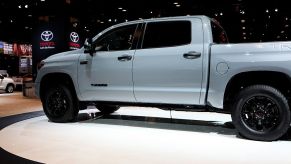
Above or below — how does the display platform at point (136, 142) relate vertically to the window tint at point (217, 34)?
below

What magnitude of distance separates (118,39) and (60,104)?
5.16 ft

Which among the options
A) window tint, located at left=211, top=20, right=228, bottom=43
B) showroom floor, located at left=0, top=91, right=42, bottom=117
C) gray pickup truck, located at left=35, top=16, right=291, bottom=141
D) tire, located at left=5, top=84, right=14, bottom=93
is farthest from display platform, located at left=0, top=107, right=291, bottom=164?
tire, located at left=5, top=84, right=14, bottom=93

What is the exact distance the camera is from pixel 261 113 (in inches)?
190

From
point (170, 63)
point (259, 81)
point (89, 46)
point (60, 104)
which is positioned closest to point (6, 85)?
point (60, 104)

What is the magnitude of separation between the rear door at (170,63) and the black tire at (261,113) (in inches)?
25.9

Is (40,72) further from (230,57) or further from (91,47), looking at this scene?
(230,57)

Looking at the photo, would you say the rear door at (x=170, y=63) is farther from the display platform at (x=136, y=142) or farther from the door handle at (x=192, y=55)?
the display platform at (x=136, y=142)

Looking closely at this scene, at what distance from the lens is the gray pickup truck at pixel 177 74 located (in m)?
4.79

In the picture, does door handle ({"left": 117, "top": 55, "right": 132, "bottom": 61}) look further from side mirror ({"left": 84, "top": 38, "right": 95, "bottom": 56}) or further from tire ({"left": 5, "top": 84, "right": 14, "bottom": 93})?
tire ({"left": 5, "top": 84, "right": 14, "bottom": 93})

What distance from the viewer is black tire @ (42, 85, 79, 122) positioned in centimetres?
645

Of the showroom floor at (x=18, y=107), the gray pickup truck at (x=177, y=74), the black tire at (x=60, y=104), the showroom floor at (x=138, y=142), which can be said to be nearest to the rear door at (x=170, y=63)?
the gray pickup truck at (x=177, y=74)

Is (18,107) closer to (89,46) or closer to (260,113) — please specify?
(89,46)

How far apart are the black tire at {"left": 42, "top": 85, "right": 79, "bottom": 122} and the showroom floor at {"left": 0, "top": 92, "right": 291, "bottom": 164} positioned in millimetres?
148

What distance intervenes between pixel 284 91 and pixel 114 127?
2.68m
